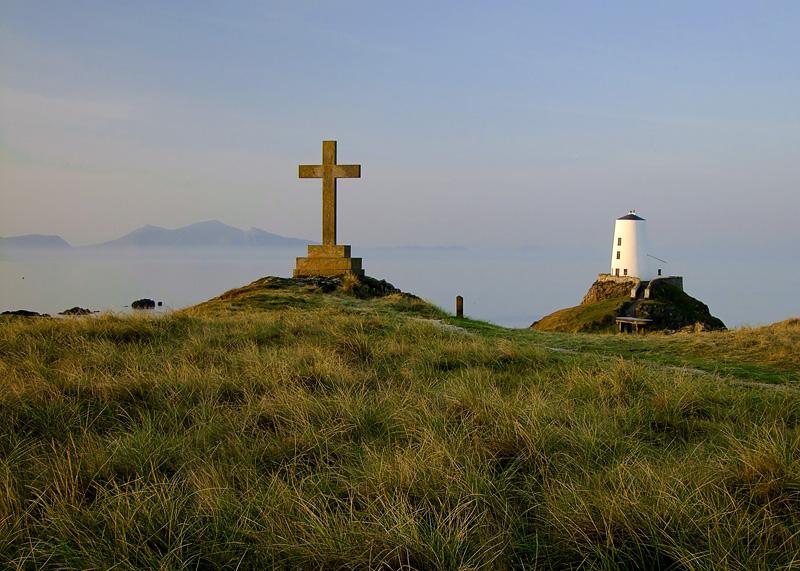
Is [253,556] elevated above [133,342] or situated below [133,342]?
below

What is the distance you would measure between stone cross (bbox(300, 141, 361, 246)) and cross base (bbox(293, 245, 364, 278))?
300mm

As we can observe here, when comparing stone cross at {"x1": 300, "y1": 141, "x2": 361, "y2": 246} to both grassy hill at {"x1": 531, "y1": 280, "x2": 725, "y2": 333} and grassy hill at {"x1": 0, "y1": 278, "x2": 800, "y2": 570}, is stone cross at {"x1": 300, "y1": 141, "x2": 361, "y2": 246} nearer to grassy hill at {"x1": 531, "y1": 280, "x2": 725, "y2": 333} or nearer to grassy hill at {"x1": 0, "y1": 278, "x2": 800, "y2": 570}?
grassy hill at {"x1": 0, "y1": 278, "x2": 800, "y2": 570}

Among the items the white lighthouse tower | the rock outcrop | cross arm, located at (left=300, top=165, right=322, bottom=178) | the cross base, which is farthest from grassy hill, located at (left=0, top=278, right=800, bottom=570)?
the white lighthouse tower

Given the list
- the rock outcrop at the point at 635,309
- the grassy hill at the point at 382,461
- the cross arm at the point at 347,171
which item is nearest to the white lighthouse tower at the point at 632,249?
the rock outcrop at the point at 635,309

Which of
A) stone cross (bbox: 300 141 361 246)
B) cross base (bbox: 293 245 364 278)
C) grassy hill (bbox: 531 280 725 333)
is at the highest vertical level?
stone cross (bbox: 300 141 361 246)

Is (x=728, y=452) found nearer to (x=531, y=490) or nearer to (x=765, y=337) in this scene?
(x=531, y=490)

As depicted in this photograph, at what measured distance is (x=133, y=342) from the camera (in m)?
7.83

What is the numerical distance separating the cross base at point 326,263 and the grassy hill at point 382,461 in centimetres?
914

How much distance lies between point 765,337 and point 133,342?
363 inches

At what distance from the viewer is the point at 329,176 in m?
16.9

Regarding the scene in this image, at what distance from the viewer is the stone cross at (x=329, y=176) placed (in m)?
16.8

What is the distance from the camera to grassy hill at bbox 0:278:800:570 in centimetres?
276

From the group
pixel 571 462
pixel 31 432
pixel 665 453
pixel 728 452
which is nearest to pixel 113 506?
pixel 31 432

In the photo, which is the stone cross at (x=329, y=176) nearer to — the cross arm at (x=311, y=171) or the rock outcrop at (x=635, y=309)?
the cross arm at (x=311, y=171)
